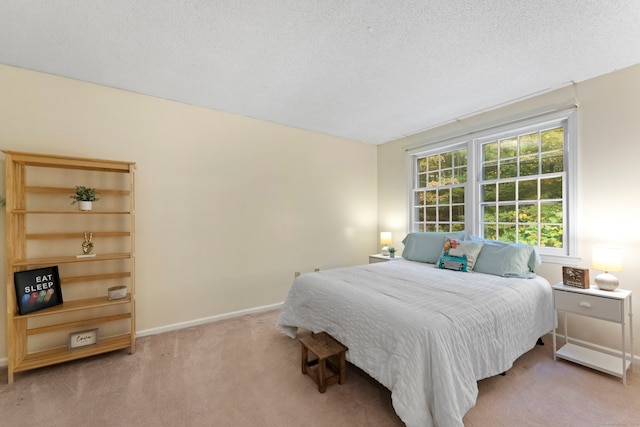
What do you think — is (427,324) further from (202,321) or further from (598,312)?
(202,321)

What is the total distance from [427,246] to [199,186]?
2856 millimetres

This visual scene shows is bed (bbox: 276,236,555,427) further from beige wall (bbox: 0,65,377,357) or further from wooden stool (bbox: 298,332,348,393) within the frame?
beige wall (bbox: 0,65,377,357)

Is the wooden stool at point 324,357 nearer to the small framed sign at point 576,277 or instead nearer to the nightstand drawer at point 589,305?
the nightstand drawer at point 589,305

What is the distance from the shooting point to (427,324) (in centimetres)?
158

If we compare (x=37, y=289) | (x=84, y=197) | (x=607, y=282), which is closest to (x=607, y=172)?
(x=607, y=282)

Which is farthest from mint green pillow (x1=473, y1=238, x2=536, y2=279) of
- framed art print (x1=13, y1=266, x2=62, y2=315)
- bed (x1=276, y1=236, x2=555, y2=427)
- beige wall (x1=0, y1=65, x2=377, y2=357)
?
framed art print (x1=13, y1=266, x2=62, y2=315)

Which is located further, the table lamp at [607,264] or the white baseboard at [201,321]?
the white baseboard at [201,321]

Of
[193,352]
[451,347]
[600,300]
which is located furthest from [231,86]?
[600,300]

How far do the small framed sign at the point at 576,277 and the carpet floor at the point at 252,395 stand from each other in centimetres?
66

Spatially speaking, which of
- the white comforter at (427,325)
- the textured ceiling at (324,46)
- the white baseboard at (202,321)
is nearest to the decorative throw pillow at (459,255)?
the white comforter at (427,325)

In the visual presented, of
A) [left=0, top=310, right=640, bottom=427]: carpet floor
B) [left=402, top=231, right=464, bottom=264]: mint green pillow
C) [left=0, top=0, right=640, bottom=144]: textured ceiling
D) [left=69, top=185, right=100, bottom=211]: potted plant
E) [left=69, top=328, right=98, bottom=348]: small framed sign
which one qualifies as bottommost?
[left=0, top=310, right=640, bottom=427]: carpet floor

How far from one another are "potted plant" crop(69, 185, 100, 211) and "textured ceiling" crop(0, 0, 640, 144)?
1.05 meters

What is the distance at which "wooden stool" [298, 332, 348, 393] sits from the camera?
1.91 m

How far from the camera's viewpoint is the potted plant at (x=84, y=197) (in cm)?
235
